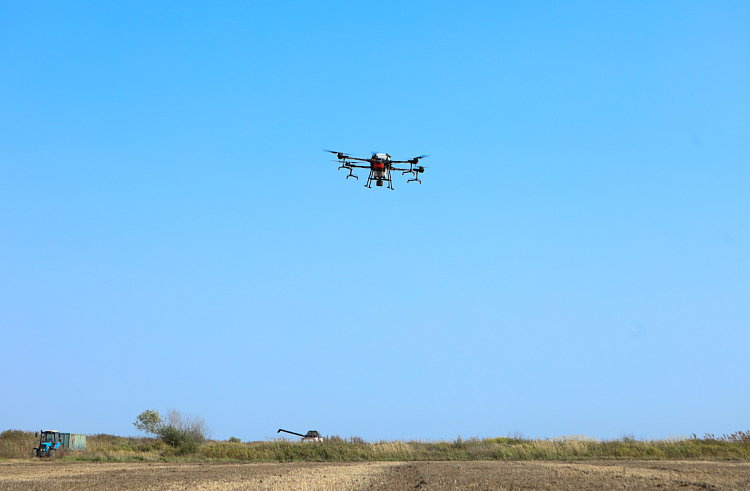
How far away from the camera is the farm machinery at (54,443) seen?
47.5 meters

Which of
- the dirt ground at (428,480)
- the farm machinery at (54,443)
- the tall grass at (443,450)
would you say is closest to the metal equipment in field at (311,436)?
the tall grass at (443,450)

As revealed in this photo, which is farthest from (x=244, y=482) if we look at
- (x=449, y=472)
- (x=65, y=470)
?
(x=65, y=470)

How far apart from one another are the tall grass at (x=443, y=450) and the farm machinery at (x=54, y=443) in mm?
946

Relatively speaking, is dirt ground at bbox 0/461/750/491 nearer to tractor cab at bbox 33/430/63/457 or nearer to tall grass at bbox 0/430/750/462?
tall grass at bbox 0/430/750/462

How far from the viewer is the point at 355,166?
123 ft

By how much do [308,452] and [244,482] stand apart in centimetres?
2159

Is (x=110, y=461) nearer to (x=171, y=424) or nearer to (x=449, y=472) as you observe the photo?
(x=171, y=424)

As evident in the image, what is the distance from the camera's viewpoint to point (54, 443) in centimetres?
4816

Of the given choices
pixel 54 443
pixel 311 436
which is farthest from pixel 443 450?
pixel 54 443

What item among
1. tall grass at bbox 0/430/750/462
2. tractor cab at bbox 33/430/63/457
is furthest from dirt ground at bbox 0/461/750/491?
tractor cab at bbox 33/430/63/457

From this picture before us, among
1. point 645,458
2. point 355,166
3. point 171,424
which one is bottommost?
point 645,458

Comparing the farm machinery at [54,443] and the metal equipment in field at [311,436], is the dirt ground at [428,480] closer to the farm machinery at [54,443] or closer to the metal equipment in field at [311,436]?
the farm machinery at [54,443]

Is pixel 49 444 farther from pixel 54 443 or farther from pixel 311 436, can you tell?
pixel 311 436

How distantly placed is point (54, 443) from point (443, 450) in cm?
2804
